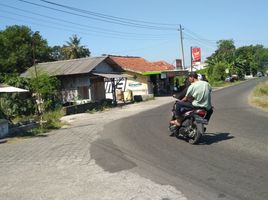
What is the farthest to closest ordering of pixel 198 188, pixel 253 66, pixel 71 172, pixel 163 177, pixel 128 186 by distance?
pixel 253 66 → pixel 71 172 → pixel 163 177 → pixel 128 186 → pixel 198 188

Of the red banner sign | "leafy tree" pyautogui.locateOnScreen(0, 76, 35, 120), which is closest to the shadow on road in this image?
"leafy tree" pyautogui.locateOnScreen(0, 76, 35, 120)

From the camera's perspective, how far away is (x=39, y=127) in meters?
17.1

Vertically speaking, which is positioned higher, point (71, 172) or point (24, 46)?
point (24, 46)

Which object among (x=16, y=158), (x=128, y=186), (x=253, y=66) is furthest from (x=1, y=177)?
(x=253, y=66)

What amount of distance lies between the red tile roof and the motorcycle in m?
29.2

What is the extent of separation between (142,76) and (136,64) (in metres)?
3.38

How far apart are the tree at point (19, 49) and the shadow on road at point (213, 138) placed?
3770cm

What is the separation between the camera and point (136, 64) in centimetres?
4372

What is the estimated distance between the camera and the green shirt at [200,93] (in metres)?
10.0

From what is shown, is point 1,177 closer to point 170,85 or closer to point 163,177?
point 163,177

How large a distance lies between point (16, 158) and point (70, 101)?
67.7 feet

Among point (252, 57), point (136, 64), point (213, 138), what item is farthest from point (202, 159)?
point (252, 57)

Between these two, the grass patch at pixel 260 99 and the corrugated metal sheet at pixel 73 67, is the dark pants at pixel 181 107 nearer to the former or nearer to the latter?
the grass patch at pixel 260 99

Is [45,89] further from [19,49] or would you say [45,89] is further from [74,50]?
[74,50]
